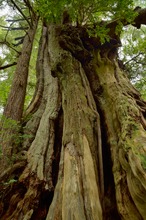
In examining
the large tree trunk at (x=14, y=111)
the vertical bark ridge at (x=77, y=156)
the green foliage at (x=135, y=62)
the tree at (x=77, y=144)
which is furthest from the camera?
the green foliage at (x=135, y=62)

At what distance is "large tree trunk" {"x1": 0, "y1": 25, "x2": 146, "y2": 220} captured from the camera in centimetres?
215

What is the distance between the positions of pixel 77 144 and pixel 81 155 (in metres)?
0.19

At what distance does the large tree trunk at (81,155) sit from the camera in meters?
2.15

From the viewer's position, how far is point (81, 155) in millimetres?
Answer: 2607

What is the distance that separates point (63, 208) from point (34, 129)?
193 centimetres

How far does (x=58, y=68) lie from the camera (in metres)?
4.32

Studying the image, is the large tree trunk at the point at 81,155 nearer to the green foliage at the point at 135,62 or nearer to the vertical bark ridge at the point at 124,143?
the vertical bark ridge at the point at 124,143

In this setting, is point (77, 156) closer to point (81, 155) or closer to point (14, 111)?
point (81, 155)

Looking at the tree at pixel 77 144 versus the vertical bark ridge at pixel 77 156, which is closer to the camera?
the vertical bark ridge at pixel 77 156

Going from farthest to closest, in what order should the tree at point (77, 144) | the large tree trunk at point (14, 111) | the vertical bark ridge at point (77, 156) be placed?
the large tree trunk at point (14, 111), the tree at point (77, 144), the vertical bark ridge at point (77, 156)

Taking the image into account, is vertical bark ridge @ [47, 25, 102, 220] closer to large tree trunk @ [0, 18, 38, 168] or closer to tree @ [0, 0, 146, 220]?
tree @ [0, 0, 146, 220]

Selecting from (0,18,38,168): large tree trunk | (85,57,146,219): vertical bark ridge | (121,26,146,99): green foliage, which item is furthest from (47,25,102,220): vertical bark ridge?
(121,26,146,99): green foliage

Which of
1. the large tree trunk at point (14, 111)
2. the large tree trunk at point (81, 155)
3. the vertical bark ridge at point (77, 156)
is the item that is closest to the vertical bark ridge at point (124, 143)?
the large tree trunk at point (81, 155)

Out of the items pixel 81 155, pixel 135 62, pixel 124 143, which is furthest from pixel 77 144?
pixel 135 62
